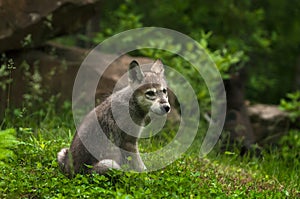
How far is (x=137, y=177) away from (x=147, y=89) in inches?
44.7

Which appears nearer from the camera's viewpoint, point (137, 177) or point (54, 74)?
point (137, 177)

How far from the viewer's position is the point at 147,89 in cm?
693

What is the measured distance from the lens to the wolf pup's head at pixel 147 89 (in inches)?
270

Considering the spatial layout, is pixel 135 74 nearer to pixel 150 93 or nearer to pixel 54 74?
pixel 150 93

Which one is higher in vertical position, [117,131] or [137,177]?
[117,131]

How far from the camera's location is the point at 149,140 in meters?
8.21

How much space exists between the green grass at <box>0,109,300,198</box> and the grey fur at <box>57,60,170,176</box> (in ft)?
0.65

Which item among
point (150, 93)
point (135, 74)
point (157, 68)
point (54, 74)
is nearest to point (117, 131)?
point (150, 93)

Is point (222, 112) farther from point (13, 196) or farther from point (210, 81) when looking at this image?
point (13, 196)

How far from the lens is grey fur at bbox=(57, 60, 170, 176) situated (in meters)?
6.65

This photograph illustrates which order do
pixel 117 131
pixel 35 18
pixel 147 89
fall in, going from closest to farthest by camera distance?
pixel 117 131
pixel 147 89
pixel 35 18

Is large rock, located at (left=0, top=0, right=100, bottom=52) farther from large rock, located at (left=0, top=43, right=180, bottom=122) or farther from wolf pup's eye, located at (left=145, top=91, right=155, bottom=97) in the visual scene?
wolf pup's eye, located at (left=145, top=91, right=155, bottom=97)

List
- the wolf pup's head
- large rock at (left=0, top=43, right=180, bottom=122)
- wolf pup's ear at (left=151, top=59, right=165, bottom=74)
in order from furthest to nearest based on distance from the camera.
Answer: large rock at (left=0, top=43, right=180, bottom=122) → wolf pup's ear at (left=151, top=59, right=165, bottom=74) → the wolf pup's head

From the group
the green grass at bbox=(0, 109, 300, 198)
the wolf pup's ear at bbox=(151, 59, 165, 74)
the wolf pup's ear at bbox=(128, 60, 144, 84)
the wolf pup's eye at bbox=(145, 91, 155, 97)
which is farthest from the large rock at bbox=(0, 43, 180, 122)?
the wolf pup's eye at bbox=(145, 91, 155, 97)
